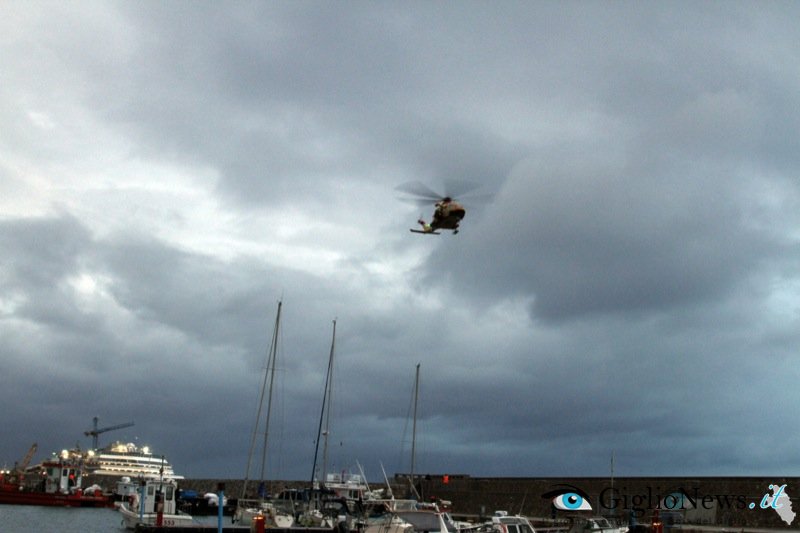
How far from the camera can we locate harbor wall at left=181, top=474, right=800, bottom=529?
51.2m

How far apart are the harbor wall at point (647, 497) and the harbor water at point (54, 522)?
20683 mm

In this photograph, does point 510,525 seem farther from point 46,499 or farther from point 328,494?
point 46,499

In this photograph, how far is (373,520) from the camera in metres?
40.0

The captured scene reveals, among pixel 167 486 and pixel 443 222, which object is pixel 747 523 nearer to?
pixel 443 222

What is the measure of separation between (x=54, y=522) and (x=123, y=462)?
6936 cm

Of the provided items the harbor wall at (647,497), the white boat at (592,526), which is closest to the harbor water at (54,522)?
the white boat at (592,526)

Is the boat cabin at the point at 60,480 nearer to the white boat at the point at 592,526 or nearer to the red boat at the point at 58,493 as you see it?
the red boat at the point at 58,493

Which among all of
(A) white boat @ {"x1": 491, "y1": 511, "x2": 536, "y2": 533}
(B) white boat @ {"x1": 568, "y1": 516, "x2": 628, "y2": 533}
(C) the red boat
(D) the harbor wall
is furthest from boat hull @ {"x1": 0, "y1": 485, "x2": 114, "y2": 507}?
(A) white boat @ {"x1": 491, "y1": 511, "x2": 536, "y2": 533}

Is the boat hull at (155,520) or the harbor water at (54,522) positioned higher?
the boat hull at (155,520)

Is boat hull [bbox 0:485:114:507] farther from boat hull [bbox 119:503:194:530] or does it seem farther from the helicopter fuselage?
the helicopter fuselage

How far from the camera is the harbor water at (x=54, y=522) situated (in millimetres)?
63219

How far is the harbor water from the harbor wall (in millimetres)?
20683

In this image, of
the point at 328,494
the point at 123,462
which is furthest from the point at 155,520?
the point at 123,462

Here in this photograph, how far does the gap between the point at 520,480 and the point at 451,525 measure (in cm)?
3573
